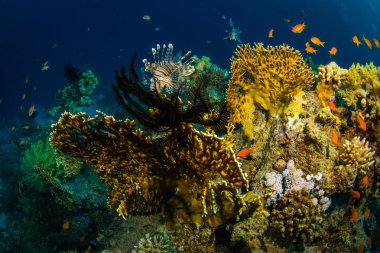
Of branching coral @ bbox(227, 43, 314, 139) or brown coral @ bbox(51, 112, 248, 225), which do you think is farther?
branching coral @ bbox(227, 43, 314, 139)

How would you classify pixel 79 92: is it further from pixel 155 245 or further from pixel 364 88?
pixel 364 88

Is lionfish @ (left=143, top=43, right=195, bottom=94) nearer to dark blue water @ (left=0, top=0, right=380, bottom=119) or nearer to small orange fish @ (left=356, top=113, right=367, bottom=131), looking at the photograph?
small orange fish @ (left=356, top=113, right=367, bottom=131)

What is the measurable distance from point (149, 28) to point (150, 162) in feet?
220

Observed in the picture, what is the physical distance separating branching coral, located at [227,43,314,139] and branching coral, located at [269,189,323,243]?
59.2 inches

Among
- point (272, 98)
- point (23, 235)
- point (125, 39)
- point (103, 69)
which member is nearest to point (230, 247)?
point (272, 98)

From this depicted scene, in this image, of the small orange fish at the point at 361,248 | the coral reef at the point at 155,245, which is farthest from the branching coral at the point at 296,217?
the coral reef at the point at 155,245

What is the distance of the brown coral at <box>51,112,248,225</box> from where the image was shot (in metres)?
3.45

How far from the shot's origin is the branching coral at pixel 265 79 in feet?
15.6

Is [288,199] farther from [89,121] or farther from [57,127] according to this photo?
[57,127]

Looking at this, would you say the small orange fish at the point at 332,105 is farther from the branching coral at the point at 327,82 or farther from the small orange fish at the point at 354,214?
the small orange fish at the point at 354,214

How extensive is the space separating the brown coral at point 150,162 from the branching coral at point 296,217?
28.7 inches

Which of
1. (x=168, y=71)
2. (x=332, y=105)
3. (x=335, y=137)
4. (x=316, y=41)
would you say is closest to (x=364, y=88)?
(x=332, y=105)

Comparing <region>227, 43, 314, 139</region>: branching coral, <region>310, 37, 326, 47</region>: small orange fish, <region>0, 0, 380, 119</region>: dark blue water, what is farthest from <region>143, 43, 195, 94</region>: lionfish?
<region>0, 0, 380, 119</region>: dark blue water

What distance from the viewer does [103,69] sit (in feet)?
163
